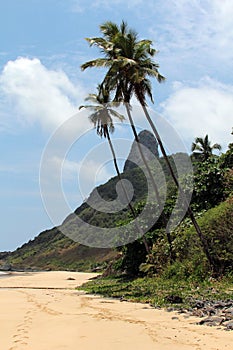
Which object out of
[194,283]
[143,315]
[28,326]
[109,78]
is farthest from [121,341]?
[109,78]

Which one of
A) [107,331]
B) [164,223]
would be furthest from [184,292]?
[164,223]

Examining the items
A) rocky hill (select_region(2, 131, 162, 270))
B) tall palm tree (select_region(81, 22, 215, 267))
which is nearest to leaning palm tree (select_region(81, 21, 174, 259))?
tall palm tree (select_region(81, 22, 215, 267))

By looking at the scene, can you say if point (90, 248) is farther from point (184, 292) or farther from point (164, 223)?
point (184, 292)

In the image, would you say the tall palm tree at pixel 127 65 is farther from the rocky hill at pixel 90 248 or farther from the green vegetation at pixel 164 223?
the rocky hill at pixel 90 248

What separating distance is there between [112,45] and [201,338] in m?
14.6

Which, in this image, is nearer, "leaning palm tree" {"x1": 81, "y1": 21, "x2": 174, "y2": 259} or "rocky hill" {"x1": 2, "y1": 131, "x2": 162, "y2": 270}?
"leaning palm tree" {"x1": 81, "y1": 21, "x2": 174, "y2": 259}

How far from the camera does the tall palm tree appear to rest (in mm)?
18641

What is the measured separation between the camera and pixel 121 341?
25.1 ft

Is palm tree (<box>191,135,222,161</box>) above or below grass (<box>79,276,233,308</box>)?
above

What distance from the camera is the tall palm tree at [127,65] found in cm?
1864

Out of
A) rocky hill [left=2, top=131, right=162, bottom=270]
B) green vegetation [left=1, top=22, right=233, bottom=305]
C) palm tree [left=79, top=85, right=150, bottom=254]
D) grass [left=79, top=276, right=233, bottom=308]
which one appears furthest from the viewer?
rocky hill [left=2, top=131, right=162, bottom=270]

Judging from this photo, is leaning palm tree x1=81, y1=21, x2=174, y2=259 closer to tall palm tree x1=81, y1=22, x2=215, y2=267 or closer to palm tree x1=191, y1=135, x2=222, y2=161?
tall palm tree x1=81, y1=22, x2=215, y2=267

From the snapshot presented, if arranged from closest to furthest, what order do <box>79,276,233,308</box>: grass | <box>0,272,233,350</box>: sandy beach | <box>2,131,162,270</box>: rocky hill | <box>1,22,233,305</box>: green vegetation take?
1. <box>0,272,233,350</box>: sandy beach
2. <box>79,276,233,308</box>: grass
3. <box>1,22,233,305</box>: green vegetation
4. <box>2,131,162,270</box>: rocky hill

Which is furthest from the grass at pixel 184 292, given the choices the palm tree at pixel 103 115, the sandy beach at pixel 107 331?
the palm tree at pixel 103 115
